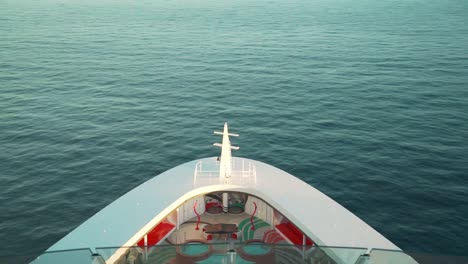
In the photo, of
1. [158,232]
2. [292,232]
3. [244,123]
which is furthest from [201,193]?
[244,123]

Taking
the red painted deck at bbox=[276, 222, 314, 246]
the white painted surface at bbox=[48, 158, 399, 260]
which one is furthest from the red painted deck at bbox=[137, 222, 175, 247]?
the red painted deck at bbox=[276, 222, 314, 246]

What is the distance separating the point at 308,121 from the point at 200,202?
28132mm

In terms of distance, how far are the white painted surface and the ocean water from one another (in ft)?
35.1

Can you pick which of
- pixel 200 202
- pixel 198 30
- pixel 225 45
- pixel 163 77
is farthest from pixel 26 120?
pixel 198 30

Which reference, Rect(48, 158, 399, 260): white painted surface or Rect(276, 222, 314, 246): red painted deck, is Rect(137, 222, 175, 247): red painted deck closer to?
Rect(48, 158, 399, 260): white painted surface

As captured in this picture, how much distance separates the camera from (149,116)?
159 ft

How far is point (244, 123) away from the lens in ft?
152

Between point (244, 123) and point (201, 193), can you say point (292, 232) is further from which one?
point (244, 123)

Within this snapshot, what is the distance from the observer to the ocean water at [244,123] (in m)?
29.8

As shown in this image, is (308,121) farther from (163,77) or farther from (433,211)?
(163,77)

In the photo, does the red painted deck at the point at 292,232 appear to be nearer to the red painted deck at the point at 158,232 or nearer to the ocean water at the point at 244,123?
the red painted deck at the point at 158,232

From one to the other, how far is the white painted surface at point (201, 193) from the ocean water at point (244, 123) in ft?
35.1

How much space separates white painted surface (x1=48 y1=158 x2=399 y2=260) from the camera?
14.6 m

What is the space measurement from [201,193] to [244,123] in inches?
1138
